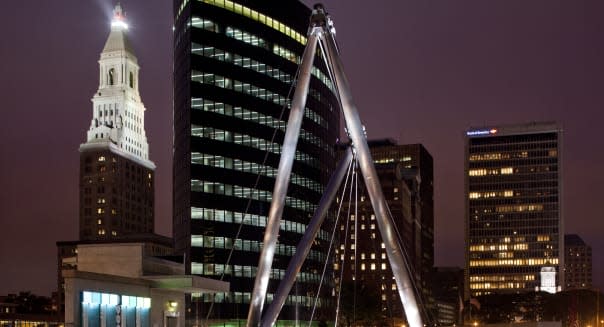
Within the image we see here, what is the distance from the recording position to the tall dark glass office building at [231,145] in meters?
122

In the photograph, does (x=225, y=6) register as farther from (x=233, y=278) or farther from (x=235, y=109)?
(x=233, y=278)

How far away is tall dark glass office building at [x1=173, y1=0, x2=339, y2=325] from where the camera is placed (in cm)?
12194

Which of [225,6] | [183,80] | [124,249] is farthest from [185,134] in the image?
[124,249]

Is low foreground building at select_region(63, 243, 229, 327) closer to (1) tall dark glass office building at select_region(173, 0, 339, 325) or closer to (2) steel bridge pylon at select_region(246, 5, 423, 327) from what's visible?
(2) steel bridge pylon at select_region(246, 5, 423, 327)

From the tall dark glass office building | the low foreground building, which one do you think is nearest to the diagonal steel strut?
the low foreground building

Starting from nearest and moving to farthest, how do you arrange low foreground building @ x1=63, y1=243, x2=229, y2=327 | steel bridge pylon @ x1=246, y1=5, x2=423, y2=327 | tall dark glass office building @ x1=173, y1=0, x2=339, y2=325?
1. low foreground building @ x1=63, y1=243, x2=229, y2=327
2. steel bridge pylon @ x1=246, y1=5, x2=423, y2=327
3. tall dark glass office building @ x1=173, y1=0, x2=339, y2=325

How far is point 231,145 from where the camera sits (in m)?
127

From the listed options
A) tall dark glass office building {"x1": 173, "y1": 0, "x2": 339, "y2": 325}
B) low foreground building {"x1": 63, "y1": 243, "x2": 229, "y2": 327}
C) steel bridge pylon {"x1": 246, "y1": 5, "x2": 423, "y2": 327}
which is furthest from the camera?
tall dark glass office building {"x1": 173, "y1": 0, "x2": 339, "y2": 325}

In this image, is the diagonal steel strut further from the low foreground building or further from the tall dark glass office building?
the tall dark glass office building

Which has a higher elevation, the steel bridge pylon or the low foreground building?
the steel bridge pylon

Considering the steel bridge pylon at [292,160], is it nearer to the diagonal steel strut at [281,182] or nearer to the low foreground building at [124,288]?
the diagonal steel strut at [281,182]

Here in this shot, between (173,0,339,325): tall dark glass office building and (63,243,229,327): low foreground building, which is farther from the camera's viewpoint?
(173,0,339,325): tall dark glass office building

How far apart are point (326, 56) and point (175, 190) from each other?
88.6 metres

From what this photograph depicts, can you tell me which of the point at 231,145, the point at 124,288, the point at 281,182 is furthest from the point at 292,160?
the point at 231,145
